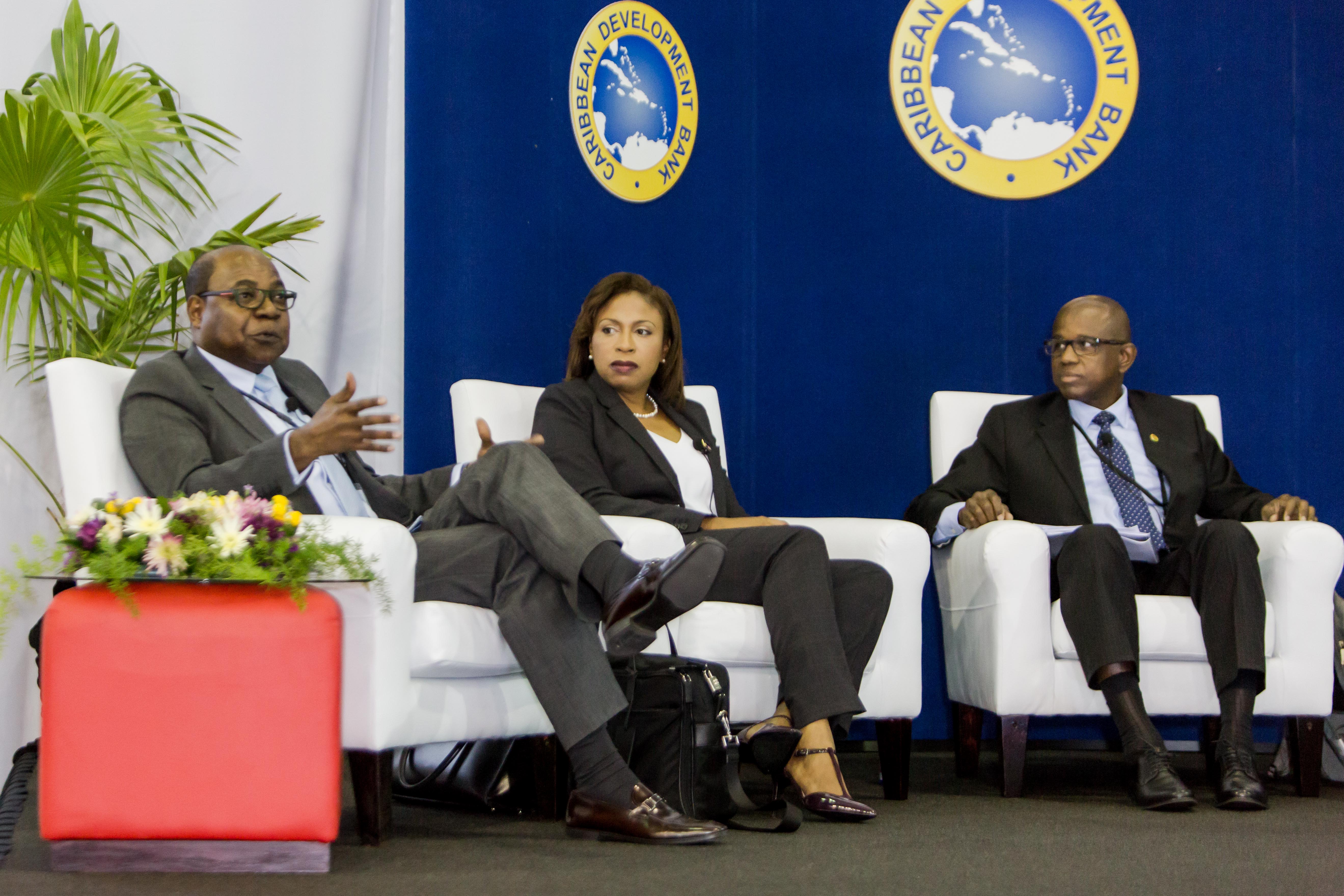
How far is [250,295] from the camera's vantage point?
268 cm

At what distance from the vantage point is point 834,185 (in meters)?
4.06

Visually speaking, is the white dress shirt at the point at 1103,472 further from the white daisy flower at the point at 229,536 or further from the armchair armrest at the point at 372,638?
the white daisy flower at the point at 229,536

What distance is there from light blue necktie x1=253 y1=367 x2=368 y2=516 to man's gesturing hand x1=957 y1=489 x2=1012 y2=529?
151 cm

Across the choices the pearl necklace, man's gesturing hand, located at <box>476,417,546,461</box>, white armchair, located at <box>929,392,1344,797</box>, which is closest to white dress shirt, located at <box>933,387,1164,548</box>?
white armchair, located at <box>929,392,1344,797</box>

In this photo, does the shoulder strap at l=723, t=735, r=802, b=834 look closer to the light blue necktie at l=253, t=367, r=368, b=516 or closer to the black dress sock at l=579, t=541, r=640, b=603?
the black dress sock at l=579, t=541, r=640, b=603

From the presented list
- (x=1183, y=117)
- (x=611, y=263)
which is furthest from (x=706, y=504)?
(x=1183, y=117)

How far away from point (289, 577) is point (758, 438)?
85.2 inches

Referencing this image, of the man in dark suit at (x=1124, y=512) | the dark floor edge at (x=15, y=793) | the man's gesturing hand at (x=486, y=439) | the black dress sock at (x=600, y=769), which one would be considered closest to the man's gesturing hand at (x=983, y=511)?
the man in dark suit at (x=1124, y=512)

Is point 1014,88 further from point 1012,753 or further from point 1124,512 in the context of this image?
point 1012,753

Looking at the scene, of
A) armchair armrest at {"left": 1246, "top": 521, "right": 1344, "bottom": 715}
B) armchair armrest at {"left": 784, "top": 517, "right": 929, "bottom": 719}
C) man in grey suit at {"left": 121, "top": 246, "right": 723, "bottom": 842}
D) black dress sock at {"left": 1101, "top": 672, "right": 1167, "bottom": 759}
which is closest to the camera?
man in grey suit at {"left": 121, "top": 246, "right": 723, "bottom": 842}

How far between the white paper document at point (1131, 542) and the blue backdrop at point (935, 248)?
848mm

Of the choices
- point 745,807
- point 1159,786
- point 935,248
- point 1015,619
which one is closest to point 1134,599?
point 1015,619

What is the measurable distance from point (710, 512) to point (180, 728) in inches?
62.2

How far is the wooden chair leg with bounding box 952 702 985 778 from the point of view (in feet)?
11.3
